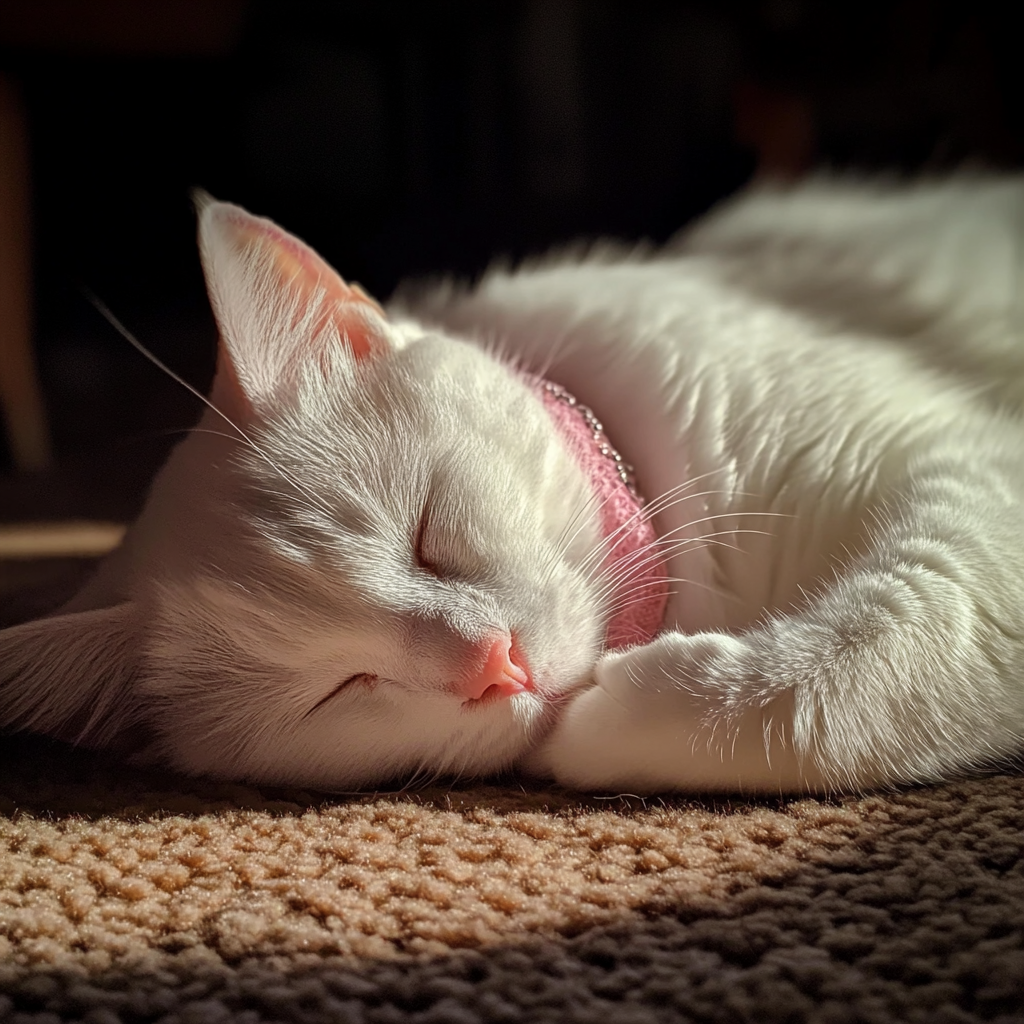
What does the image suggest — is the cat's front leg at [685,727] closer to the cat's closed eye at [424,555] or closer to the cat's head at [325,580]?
the cat's head at [325,580]

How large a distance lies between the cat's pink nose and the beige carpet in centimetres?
10

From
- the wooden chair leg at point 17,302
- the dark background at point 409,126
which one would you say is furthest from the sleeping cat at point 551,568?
the wooden chair leg at point 17,302

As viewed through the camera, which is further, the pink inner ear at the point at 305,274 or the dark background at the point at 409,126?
the dark background at the point at 409,126

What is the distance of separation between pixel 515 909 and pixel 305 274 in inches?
29.1

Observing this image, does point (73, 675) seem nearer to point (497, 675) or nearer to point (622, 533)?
point (497, 675)

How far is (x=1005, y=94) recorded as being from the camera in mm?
1778

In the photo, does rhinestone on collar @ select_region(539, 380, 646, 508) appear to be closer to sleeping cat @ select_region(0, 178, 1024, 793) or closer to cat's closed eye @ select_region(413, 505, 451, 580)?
sleeping cat @ select_region(0, 178, 1024, 793)

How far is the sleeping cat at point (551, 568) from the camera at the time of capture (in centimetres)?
85

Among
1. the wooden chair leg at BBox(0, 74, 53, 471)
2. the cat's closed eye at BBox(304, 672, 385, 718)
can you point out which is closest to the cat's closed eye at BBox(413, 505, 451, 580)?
the cat's closed eye at BBox(304, 672, 385, 718)

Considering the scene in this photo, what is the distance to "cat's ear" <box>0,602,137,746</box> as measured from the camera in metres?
0.95

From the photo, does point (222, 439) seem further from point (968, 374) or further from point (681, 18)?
point (681, 18)

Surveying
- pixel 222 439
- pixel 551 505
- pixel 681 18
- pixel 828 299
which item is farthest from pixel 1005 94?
pixel 222 439

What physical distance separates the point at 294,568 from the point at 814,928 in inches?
22.0

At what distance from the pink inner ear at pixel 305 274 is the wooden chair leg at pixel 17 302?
83 cm
